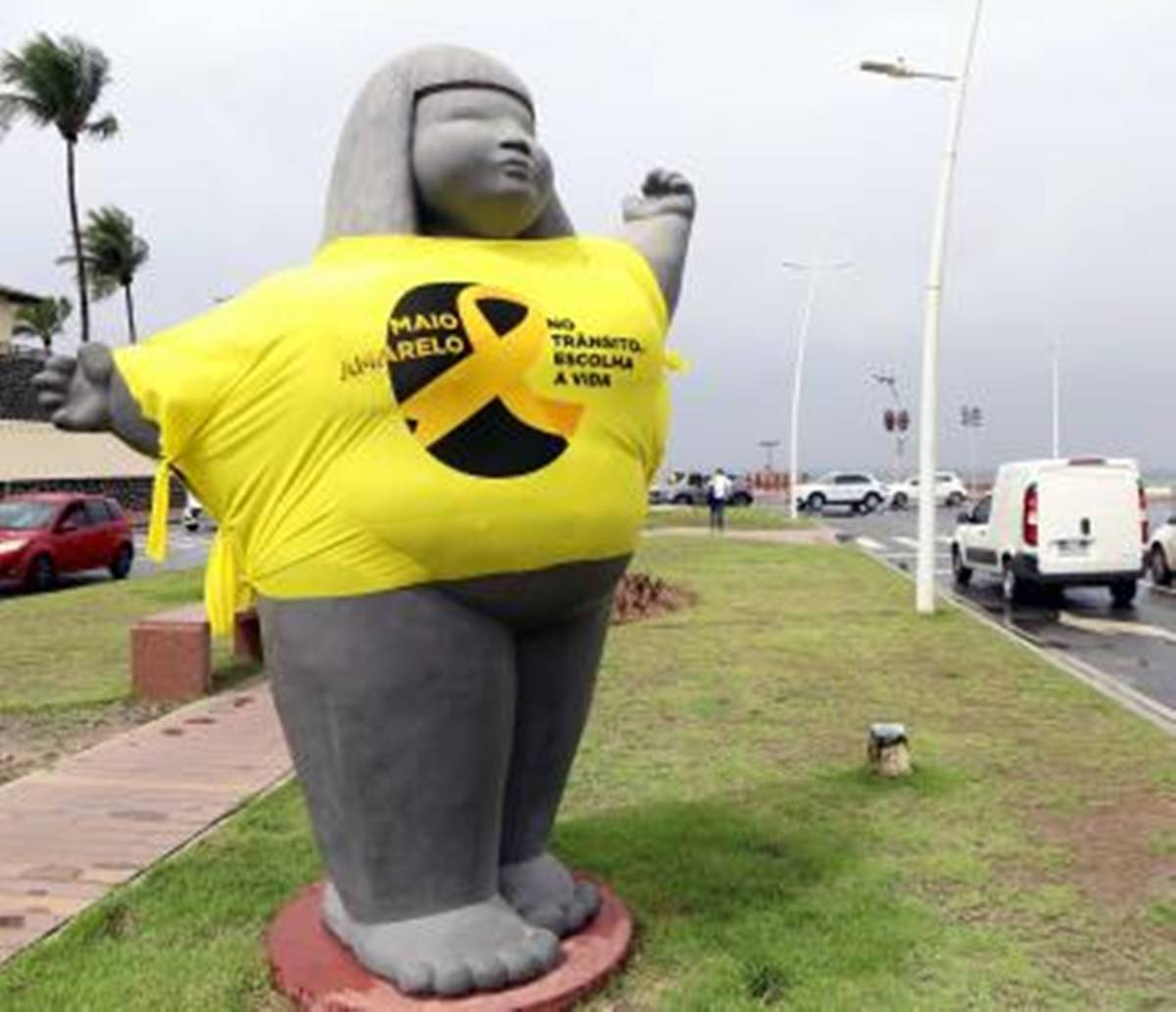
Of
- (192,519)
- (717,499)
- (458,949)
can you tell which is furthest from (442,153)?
(192,519)

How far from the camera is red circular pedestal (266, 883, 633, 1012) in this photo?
11.6 feet

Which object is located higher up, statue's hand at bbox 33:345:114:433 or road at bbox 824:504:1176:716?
statue's hand at bbox 33:345:114:433

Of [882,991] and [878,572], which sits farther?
[878,572]

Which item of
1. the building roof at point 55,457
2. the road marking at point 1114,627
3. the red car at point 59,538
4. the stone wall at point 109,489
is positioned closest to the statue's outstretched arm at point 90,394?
the road marking at point 1114,627

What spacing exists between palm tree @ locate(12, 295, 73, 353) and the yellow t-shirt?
48.2 meters

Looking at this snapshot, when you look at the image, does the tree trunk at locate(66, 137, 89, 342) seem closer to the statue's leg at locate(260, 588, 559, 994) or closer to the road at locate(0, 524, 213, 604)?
the road at locate(0, 524, 213, 604)

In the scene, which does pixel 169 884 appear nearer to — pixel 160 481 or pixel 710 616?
pixel 160 481

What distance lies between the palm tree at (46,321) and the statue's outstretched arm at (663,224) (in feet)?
157

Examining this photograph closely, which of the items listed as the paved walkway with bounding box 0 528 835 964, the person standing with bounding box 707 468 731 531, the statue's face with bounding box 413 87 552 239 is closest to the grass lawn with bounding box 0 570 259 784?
the paved walkway with bounding box 0 528 835 964

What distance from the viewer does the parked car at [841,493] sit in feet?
138

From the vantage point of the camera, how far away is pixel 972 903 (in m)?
4.61

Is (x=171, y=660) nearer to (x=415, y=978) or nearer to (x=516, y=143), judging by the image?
(x=415, y=978)

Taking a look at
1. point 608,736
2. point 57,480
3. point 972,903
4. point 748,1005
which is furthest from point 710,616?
point 57,480

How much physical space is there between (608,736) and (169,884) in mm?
2898
